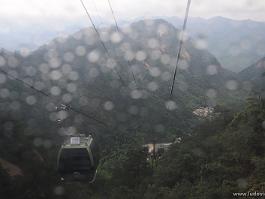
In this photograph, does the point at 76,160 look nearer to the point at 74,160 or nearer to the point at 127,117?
the point at 74,160

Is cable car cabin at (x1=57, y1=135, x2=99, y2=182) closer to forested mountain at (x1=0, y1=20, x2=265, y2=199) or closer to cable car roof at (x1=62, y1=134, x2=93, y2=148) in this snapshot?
cable car roof at (x1=62, y1=134, x2=93, y2=148)

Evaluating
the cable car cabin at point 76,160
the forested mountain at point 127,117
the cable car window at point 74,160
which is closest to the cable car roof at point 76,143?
the cable car cabin at point 76,160

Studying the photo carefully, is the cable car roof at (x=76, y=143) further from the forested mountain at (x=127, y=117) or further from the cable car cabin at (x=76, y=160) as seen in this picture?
the forested mountain at (x=127, y=117)

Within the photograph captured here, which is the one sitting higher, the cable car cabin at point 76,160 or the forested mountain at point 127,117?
the forested mountain at point 127,117

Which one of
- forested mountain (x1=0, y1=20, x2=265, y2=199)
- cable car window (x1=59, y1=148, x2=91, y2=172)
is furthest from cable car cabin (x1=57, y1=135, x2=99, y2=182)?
forested mountain (x1=0, y1=20, x2=265, y2=199)

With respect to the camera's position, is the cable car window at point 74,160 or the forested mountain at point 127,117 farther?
the forested mountain at point 127,117

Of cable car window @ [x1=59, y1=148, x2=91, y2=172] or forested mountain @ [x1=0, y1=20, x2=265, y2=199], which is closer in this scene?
cable car window @ [x1=59, y1=148, x2=91, y2=172]

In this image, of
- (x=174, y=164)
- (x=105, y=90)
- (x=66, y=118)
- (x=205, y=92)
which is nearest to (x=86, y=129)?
(x=66, y=118)
